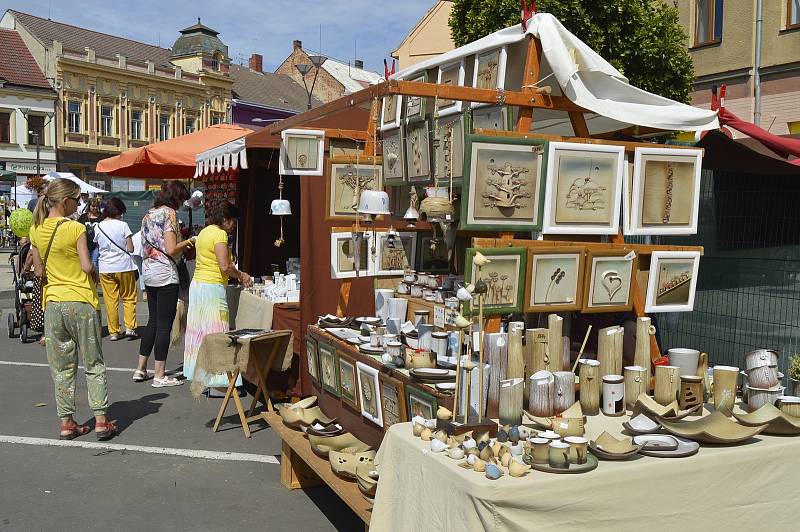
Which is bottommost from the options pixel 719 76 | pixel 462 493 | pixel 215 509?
pixel 215 509

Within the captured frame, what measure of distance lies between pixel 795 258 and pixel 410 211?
2921 mm

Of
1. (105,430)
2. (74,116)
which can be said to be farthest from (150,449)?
(74,116)

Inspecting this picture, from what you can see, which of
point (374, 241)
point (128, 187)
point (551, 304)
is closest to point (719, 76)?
point (374, 241)

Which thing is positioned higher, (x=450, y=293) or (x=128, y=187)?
(x=128, y=187)

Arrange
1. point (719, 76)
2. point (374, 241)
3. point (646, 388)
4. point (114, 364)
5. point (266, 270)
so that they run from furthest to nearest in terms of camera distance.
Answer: point (719, 76), point (266, 270), point (114, 364), point (374, 241), point (646, 388)

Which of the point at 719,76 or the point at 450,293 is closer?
the point at 450,293

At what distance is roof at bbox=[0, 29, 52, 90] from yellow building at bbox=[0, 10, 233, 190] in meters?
0.41

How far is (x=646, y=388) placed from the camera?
10.6 feet

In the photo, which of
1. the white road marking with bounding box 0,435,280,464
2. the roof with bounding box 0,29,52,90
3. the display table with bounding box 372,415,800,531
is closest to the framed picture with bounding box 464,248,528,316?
the display table with bounding box 372,415,800,531

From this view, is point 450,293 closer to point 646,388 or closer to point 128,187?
point 646,388

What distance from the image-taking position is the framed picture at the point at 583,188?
10.6 feet

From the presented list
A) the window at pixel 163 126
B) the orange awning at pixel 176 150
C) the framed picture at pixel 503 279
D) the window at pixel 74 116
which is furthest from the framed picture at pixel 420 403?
the window at pixel 163 126

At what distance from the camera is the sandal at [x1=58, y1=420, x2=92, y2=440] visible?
493cm

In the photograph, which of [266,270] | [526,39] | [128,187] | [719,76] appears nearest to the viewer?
[526,39]
